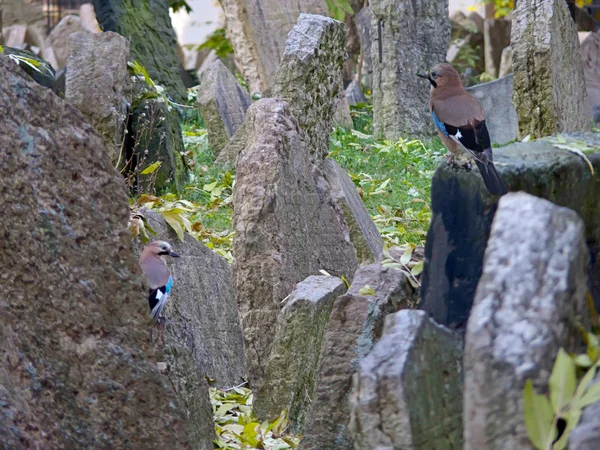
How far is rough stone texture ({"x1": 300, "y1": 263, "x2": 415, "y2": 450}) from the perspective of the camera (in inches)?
127

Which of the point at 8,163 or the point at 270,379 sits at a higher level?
the point at 8,163

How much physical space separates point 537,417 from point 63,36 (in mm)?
19483

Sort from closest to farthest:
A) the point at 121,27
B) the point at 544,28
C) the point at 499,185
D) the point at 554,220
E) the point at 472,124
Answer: the point at 554,220 → the point at 499,185 → the point at 472,124 → the point at 544,28 → the point at 121,27

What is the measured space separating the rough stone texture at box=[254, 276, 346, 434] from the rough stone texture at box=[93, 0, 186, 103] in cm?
520

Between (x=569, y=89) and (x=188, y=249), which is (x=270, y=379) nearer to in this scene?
(x=188, y=249)

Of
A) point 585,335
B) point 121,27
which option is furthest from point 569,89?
point 585,335

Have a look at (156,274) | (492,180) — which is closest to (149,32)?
(156,274)

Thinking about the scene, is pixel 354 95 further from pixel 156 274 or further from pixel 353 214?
pixel 156 274

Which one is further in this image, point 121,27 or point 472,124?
point 121,27

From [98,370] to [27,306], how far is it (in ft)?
0.86

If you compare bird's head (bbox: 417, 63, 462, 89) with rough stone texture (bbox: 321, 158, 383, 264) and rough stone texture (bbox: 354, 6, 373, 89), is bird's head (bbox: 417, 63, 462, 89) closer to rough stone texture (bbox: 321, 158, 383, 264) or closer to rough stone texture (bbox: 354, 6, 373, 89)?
rough stone texture (bbox: 321, 158, 383, 264)

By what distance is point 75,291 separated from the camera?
2.83 metres

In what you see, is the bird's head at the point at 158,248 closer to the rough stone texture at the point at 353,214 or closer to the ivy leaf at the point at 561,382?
the rough stone texture at the point at 353,214

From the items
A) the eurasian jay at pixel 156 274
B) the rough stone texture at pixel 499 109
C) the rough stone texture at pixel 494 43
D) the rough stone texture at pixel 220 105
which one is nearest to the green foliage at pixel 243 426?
the eurasian jay at pixel 156 274
